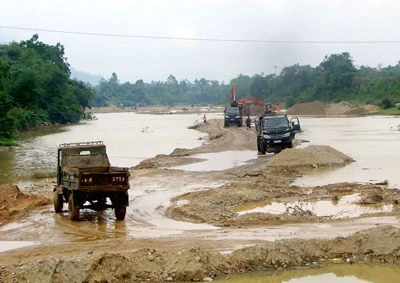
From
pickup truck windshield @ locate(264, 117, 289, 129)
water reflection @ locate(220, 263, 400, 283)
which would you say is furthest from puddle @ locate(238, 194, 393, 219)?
pickup truck windshield @ locate(264, 117, 289, 129)

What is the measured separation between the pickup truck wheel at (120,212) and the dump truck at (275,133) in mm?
17728

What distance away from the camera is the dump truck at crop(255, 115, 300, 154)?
32031 millimetres

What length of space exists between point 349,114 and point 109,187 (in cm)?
9329

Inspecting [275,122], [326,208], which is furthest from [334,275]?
[275,122]

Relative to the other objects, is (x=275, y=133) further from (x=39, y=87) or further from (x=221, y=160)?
(x=39, y=87)

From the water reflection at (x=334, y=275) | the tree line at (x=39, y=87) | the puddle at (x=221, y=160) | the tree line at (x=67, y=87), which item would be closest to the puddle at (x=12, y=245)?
the water reflection at (x=334, y=275)

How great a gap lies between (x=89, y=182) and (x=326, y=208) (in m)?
6.28

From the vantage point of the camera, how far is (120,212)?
15141mm

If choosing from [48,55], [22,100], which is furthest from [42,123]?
[48,55]

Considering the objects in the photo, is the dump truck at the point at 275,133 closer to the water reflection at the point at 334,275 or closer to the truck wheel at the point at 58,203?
the truck wheel at the point at 58,203

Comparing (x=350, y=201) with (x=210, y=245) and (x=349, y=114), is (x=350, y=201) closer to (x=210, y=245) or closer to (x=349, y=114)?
(x=210, y=245)

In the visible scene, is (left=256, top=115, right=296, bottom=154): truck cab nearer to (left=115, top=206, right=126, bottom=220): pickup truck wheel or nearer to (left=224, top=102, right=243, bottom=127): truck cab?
(left=115, top=206, right=126, bottom=220): pickup truck wheel

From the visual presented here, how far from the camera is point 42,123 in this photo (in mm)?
86875

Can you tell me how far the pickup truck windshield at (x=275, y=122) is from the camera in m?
32.6
